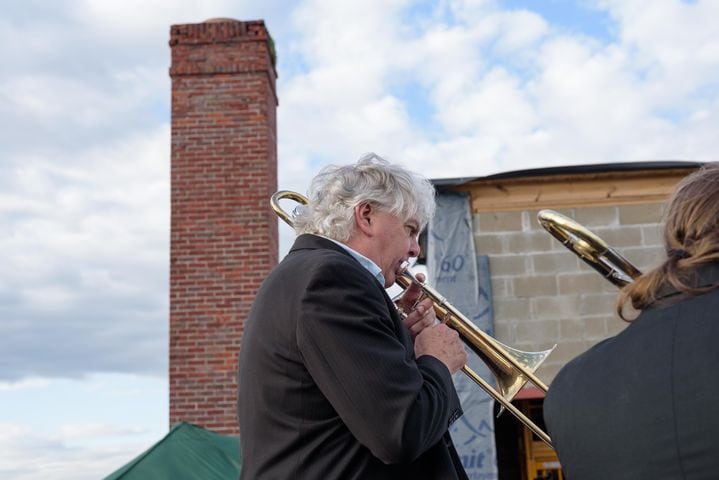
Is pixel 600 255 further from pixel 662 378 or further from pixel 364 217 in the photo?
pixel 662 378

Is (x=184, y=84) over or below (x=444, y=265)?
over

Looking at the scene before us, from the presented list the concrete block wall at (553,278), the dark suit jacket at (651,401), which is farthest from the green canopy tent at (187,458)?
the dark suit jacket at (651,401)

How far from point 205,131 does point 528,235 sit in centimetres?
348

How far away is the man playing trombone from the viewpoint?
6.98ft

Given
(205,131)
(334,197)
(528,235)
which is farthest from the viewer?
(205,131)

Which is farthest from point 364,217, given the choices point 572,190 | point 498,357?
point 572,190

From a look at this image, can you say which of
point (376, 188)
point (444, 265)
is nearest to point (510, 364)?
point (376, 188)

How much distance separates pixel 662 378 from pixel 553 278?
7031mm

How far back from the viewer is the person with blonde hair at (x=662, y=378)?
154cm

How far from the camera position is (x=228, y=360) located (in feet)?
30.0

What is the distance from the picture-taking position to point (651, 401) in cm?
160

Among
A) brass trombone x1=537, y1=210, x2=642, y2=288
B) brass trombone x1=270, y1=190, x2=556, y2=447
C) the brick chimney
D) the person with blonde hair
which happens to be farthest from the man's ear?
the brick chimney

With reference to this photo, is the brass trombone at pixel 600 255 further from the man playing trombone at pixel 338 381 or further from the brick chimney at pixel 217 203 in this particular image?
the brick chimney at pixel 217 203

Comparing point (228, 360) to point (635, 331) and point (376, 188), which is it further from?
point (635, 331)
